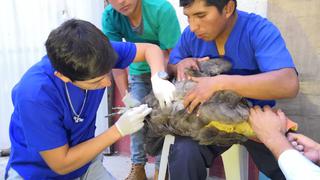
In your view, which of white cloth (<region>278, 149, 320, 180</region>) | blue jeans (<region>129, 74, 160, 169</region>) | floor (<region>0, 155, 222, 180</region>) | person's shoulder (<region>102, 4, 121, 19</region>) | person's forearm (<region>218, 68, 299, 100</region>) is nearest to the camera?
white cloth (<region>278, 149, 320, 180</region>)

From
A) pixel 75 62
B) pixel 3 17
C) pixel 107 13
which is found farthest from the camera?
pixel 3 17

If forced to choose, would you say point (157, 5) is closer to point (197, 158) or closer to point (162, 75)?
point (162, 75)

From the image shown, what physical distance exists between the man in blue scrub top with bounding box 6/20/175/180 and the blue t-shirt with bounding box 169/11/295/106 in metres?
0.21

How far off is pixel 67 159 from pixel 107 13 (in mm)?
823

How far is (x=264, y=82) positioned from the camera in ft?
3.60

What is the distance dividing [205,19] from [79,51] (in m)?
0.44

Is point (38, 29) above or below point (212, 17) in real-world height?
below

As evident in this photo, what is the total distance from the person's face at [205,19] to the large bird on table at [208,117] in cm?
10

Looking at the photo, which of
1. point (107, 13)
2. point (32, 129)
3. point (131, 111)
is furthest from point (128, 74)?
point (32, 129)

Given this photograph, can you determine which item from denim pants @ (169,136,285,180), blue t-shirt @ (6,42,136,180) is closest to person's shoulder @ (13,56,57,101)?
blue t-shirt @ (6,42,136,180)

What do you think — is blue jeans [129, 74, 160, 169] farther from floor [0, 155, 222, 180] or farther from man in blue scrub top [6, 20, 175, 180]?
man in blue scrub top [6, 20, 175, 180]

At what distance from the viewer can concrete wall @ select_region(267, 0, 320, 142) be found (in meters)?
1.54

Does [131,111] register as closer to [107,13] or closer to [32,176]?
[32,176]

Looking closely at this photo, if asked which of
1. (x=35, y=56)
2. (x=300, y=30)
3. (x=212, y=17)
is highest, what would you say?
(x=212, y=17)
